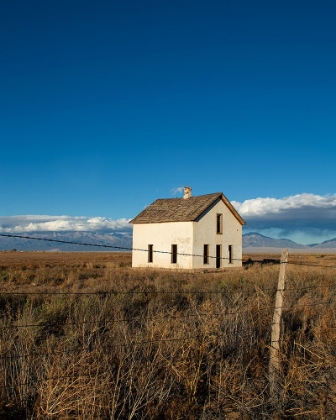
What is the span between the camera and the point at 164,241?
27438 millimetres

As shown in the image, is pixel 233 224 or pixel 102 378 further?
pixel 233 224

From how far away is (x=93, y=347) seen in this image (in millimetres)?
5145

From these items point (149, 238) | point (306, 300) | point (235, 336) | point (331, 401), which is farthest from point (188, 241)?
point (331, 401)

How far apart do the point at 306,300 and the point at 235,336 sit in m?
3.71

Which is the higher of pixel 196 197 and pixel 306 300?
pixel 196 197

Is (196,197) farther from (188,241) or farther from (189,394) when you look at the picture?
(189,394)

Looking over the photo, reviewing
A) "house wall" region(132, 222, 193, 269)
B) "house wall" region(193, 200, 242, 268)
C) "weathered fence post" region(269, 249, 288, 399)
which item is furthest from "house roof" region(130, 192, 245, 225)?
"weathered fence post" region(269, 249, 288, 399)

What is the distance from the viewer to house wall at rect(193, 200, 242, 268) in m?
26.4

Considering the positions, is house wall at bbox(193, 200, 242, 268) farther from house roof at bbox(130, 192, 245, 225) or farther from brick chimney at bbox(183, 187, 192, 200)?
brick chimney at bbox(183, 187, 192, 200)

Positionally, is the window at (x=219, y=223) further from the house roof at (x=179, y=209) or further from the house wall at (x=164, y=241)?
the house wall at (x=164, y=241)

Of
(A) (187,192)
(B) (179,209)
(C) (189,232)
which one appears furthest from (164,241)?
(A) (187,192)

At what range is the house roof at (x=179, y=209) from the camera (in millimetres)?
26772

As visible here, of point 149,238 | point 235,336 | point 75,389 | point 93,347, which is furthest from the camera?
point 149,238

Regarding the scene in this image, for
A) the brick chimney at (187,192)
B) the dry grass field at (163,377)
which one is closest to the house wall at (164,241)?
the brick chimney at (187,192)
